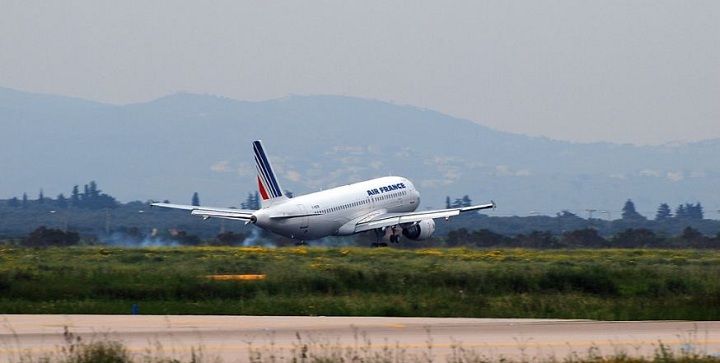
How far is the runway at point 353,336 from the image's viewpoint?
24.8m

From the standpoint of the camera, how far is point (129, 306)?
3669 cm

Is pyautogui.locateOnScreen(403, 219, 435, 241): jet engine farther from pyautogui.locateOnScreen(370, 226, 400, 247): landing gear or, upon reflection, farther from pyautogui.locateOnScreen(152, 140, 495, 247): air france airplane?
pyautogui.locateOnScreen(370, 226, 400, 247): landing gear

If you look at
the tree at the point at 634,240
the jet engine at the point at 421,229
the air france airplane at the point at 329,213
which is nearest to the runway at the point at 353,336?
the air france airplane at the point at 329,213

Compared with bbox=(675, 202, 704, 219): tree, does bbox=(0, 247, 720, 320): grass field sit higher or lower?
lower

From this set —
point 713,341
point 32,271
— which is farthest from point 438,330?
point 32,271

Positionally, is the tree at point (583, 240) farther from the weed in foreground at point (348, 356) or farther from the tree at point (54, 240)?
the weed in foreground at point (348, 356)

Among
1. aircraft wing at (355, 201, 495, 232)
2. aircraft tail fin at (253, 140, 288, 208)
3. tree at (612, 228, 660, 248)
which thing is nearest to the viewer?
aircraft tail fin at (253, 140, 288, 208)

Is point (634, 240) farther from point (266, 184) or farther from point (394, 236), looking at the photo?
point (266, 184)

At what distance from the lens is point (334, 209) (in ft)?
258

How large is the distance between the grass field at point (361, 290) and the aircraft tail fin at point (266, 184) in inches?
932

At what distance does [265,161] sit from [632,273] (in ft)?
124

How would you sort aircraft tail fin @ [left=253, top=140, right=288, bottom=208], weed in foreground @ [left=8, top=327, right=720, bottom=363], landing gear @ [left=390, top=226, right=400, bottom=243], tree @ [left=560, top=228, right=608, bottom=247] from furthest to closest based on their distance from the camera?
tree @ [left=560, top=228, right=608, bottom=247]
landing gear @ [left=390, top=226, right=400, bottom=243]
aircraft tail fin @ [left=253, top=140, right=288, bottom=208]
weed in foreground @ [left=8, top=327, right=720, bottom=363]

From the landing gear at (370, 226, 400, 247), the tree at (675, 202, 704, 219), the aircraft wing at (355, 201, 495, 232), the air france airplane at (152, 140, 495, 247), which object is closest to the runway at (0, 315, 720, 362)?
the air france airplane at (152, 140, 495, 247)

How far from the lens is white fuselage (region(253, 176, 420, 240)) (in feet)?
248
